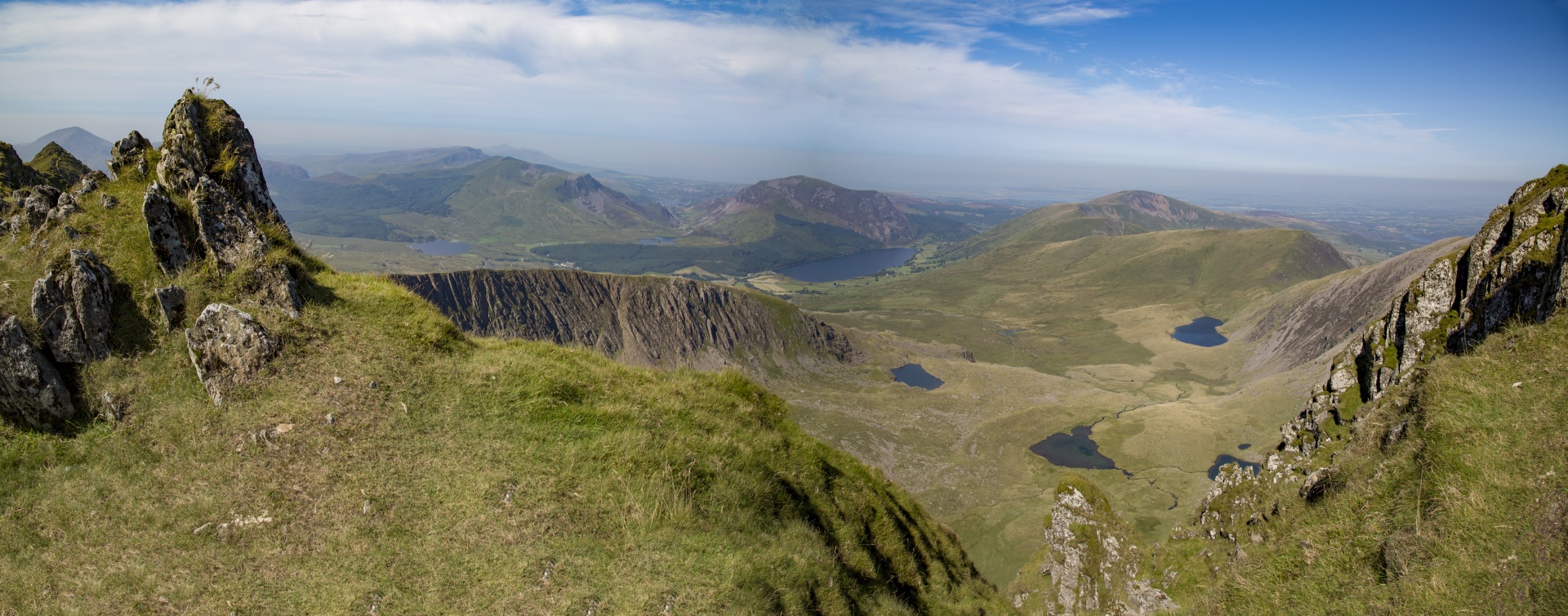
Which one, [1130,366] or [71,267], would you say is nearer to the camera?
[71,267]

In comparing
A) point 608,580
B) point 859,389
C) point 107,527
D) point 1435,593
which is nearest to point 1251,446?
point 859,389

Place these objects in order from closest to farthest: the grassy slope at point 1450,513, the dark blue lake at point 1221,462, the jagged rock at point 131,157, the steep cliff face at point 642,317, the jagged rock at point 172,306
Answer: the grassy slope at point 1450,513
the jagged rock at point 172,306
the jagged rock at point 131,157
the dark blue lake at point 1221,462
the steep cliff face at point 642,317

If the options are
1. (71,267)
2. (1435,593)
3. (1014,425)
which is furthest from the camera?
(1014,425)

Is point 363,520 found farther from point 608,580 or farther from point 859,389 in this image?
point 859,389

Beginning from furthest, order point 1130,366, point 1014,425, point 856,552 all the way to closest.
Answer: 1. point 1130,366
2. point 1014,425
3. point 856,552

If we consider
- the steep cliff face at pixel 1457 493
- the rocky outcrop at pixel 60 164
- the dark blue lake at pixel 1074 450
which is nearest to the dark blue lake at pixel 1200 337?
the dark blue lake at pixel 1074 450

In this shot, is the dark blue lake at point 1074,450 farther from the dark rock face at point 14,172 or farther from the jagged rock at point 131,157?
the dark rock face at point 14,172

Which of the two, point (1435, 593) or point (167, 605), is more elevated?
point (1435, 593)
